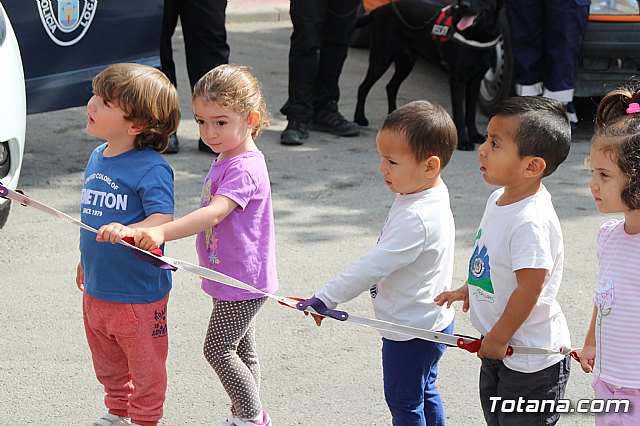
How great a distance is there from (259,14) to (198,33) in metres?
5.84

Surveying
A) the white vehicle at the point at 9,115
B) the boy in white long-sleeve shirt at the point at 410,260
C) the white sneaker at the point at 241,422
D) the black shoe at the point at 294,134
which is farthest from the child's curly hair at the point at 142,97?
the black shoe at the point at 294,134

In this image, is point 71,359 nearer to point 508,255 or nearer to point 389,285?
point 389,285

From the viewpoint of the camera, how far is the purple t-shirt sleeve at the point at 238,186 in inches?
123

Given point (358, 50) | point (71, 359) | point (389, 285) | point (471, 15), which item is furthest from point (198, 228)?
point (358, 50)

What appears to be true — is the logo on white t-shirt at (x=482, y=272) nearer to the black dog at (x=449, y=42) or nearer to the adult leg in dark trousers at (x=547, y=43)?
the black dog at (x=449, y=42)

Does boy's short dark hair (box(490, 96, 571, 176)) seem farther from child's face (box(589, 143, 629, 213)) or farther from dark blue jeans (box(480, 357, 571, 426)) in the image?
dark blue jeans (box(480, 357, 571, 426))

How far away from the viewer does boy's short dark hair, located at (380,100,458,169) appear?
2.89m

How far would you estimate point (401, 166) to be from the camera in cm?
291

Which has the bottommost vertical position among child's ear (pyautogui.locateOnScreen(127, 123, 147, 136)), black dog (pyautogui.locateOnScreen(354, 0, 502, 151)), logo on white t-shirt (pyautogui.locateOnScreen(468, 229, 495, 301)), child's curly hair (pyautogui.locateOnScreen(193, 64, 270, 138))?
black dog (pyautogui.locateOnScreen(354, 0, 502, 151))

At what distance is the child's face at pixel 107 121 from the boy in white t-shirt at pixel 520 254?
3.67ft

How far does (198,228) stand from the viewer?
305 cm

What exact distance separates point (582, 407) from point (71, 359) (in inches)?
77.7

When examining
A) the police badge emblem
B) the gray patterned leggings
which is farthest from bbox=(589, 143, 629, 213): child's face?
the police badge emblem

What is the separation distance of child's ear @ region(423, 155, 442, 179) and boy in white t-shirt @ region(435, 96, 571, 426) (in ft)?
0.50
